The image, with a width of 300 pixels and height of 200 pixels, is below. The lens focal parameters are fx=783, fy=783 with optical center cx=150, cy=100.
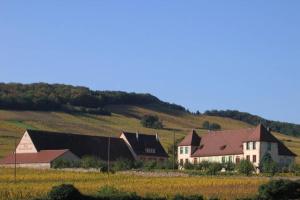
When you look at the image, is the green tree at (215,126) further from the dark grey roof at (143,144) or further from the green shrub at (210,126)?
the dark grey roof at (143,144)

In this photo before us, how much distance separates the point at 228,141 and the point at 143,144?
61.4 ft

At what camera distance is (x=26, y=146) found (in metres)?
104

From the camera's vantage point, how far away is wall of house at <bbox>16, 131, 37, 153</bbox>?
102812 mm

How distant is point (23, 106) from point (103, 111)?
20.1 m

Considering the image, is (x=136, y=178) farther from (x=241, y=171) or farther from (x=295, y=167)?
(x=295, y=167)

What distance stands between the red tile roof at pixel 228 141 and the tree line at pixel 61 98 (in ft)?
174

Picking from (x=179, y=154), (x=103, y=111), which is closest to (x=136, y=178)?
(x=179, y=154)

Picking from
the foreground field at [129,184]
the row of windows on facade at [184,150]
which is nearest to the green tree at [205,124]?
the row of windows on facade at [184,150]

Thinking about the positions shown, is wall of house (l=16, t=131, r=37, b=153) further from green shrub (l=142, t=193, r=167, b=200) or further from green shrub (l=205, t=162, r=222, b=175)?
green shrub (l=142, t=193, r=167, b=200)

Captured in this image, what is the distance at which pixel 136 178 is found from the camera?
231 feet

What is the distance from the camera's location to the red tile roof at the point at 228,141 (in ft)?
316

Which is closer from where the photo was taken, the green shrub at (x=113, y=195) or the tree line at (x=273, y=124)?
the green shrub at (x=113, y=195)

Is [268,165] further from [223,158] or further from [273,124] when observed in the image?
[273,124]

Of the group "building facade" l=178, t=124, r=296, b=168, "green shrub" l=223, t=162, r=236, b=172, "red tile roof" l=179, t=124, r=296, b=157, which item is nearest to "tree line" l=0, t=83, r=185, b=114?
"building facade" l=178, t=124, r=296, b=168
